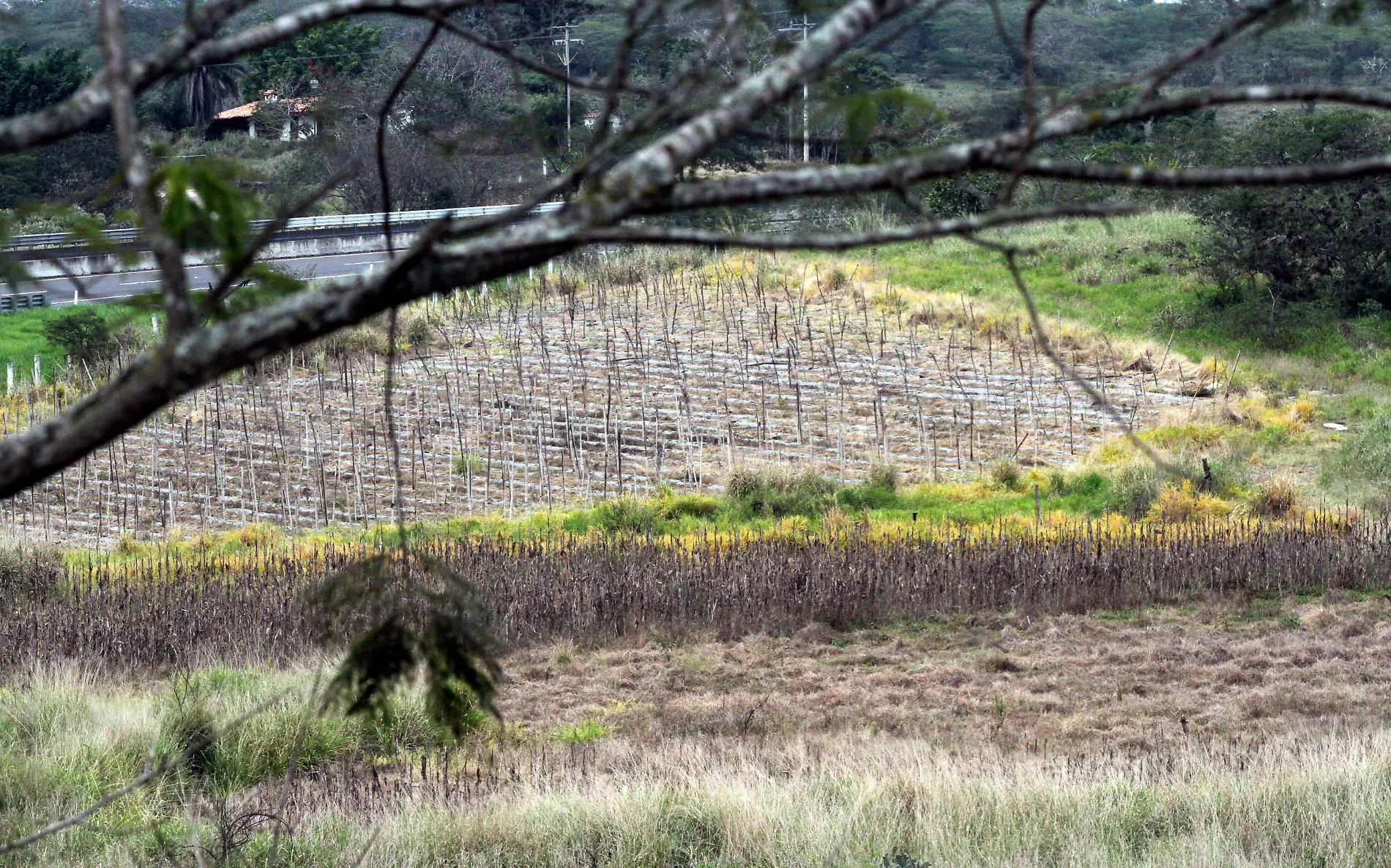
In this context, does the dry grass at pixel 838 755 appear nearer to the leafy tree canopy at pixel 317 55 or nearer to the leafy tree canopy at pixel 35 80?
the leafy tree canopy at pixel 317 55

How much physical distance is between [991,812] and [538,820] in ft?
5.90

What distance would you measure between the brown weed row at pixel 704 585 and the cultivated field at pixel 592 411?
2717 mm

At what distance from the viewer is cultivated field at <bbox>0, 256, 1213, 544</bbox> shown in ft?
47.5

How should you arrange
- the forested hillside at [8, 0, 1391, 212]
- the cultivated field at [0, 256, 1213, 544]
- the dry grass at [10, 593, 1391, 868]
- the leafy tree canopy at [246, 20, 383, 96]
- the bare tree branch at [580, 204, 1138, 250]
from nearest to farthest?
the bare tree branch at [580, 204, 1138, 250]
the forested hillside at [8, 0, 1391, 212]
the dry grass at [10, 593, 1391, 868]
the cultivated field at [0, 256, 1213, 544]
the leafy tree canopy at [246, 20, 383, 96]

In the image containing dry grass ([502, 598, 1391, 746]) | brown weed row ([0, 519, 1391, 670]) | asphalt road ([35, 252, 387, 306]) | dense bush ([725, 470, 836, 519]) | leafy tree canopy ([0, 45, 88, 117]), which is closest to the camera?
dry grass ([502, 598, 1391, 746])

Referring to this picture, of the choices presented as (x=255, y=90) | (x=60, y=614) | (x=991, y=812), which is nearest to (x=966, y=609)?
(x=991, y=812)

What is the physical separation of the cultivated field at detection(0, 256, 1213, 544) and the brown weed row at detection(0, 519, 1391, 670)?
2.72 metres

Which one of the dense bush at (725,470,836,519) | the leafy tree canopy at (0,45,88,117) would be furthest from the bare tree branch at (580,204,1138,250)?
the leafy tree canopy at (0,45,88,117)

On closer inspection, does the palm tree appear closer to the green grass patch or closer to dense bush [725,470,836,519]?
the green grass patch

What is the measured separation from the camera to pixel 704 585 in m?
10.2

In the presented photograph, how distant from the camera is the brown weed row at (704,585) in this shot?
9.45 metres

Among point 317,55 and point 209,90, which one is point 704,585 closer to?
point 317,55

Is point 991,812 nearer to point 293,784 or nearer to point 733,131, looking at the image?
point 293,784

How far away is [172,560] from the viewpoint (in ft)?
39.9
